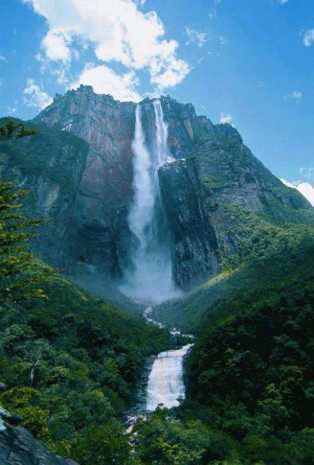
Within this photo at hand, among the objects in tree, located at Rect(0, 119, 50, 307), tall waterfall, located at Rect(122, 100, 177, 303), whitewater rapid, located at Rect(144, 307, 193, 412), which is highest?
tall waterfall, located at Rect(122, 100, 177, 303)

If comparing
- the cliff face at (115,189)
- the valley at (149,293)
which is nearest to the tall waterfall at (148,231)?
the valley at (149,293)

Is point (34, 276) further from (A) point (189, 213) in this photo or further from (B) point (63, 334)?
(A) point (189, 213)

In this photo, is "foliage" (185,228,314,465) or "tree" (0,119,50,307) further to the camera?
"foliage" (185,228,314,465)

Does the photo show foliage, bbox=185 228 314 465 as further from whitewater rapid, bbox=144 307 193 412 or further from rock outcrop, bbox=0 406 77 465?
rock outcrop, bbox=0 406 77 465

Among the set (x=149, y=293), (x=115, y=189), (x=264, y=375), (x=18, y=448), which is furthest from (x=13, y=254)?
(x=115, y=189)

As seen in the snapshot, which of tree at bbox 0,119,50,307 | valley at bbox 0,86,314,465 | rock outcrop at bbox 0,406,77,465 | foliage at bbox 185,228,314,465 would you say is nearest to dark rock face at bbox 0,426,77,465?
rock outcrop at bbox 0,406,77,465

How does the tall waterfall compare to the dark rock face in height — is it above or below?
above

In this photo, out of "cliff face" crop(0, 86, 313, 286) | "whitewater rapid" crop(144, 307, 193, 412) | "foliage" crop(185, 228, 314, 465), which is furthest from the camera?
"cliff face" crop(0, 86, 313, 286)
